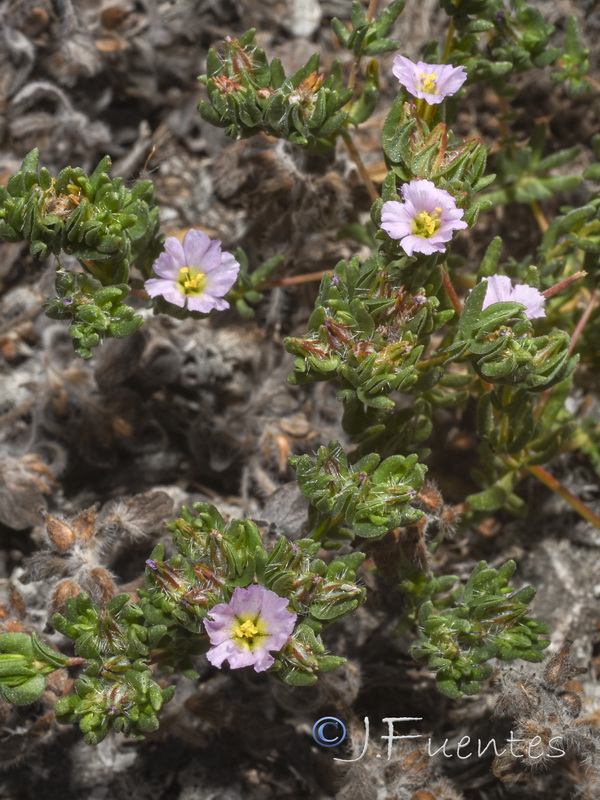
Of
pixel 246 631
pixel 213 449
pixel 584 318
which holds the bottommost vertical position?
pixel 213 449

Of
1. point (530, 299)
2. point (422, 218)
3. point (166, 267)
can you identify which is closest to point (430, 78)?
point (422, 218)

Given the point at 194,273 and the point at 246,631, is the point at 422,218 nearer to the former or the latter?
the point at 194,273

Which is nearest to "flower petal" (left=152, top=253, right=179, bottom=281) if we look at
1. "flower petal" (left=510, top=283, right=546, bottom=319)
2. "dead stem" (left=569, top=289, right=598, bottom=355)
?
"flower petal" (left=510, top=283, right=546, bottom=319)

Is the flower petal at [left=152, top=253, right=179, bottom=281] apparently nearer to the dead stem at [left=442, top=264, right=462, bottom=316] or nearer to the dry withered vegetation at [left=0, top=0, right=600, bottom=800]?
the dry withered vegetation at [left=0, top=0, right=600, bottom=800]

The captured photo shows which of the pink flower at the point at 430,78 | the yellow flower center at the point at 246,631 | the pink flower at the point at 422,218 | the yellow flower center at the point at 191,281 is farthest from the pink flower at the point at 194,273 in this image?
the yellow flower center at the point at 246,631

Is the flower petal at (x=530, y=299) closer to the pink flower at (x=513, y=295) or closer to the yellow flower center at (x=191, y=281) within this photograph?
the pink flower at (x=513, y=295)

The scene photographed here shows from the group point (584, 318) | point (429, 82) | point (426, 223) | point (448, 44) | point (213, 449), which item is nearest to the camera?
point (426, 223)

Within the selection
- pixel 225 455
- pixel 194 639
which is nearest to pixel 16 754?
pixel 194 639
